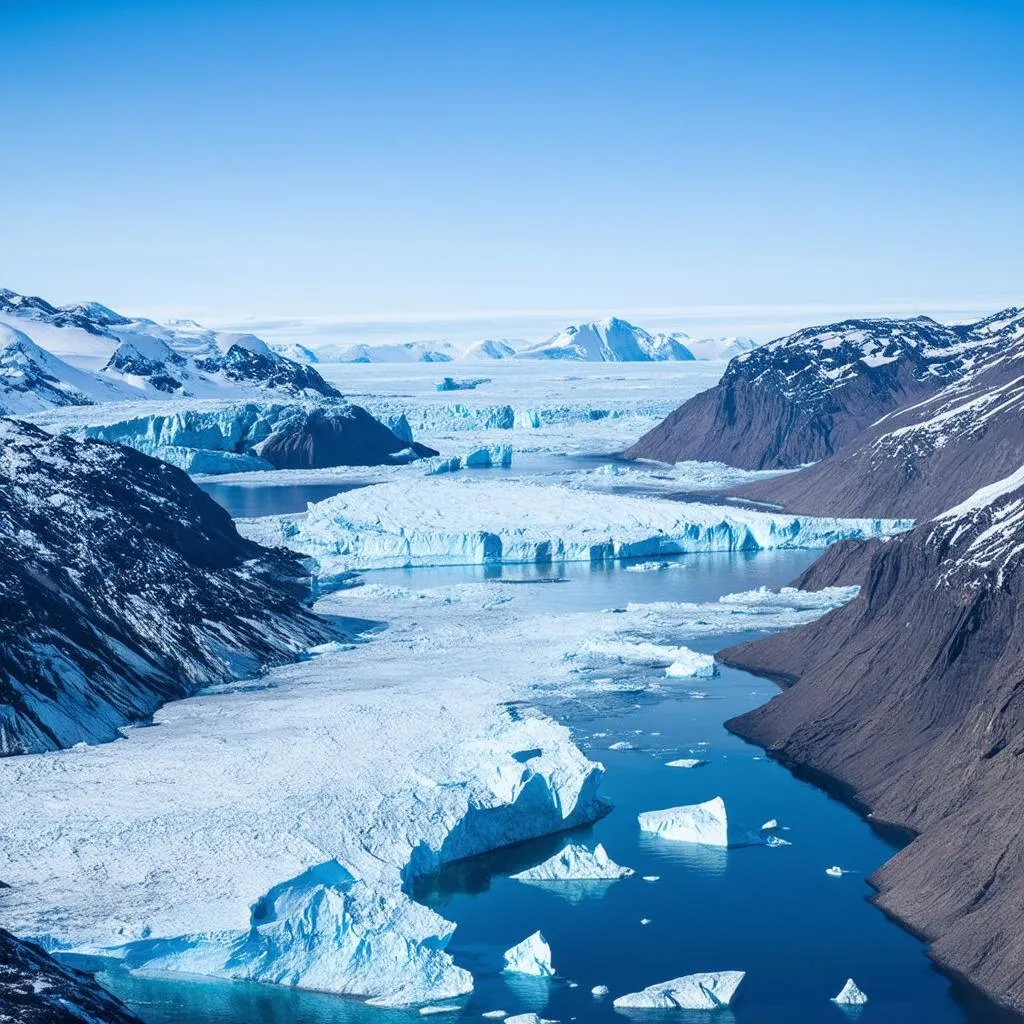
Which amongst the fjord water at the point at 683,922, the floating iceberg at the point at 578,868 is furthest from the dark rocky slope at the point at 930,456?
the floating iceberg at the point at 578,868

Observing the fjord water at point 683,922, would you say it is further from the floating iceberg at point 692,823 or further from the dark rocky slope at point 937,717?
the dark rocky slope at point 937,717

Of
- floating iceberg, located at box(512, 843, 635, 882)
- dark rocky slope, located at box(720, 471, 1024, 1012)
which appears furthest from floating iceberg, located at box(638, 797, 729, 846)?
dark rocky slope, located at box(720, 471, 1024, 1012)

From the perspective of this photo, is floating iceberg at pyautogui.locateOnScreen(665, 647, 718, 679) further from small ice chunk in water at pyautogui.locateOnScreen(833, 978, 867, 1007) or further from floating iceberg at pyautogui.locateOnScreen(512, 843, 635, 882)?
small ice chunk in water at pyautogui.locateOnScreen(833, 978, 867, 1007)

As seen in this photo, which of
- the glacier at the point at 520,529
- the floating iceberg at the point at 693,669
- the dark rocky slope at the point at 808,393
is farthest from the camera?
the dark rocky slope at the point at 808,393

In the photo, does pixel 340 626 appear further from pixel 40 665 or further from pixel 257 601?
pixel 40 665

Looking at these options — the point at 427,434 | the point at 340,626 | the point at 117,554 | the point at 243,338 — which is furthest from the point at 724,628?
the point at 243,338

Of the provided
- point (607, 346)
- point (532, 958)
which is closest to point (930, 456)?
point (532, 958)
